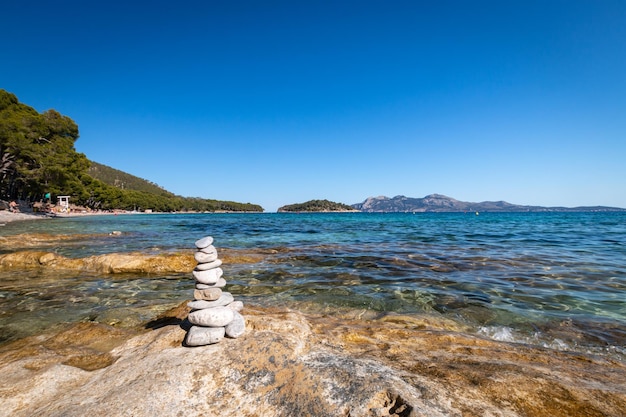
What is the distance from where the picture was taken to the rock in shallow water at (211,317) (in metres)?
4.79

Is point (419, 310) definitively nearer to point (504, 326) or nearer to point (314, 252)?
point (504, 326)

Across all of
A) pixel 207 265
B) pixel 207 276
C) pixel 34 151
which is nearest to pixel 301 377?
pixel 207 276

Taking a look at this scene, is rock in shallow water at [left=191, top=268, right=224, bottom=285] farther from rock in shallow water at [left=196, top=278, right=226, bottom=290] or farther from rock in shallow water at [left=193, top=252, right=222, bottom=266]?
rock in shallow water at [left=193, top=252, right=222, bottom=266]

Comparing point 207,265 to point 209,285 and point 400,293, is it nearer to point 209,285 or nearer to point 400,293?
point 209,285

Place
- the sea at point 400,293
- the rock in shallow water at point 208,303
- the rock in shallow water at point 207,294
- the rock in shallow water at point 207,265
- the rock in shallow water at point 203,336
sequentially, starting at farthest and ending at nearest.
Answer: the sea at point 400,293 → the rock in shallow water at point 207,265 → the rock in shallow water at point 207,294 → the rock in shallow water at point 208,303 → the rock in shallow water at point 203,336

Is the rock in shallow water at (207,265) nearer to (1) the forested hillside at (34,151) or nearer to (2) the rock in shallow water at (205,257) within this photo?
(2) the rock in shallow water at (205,257)

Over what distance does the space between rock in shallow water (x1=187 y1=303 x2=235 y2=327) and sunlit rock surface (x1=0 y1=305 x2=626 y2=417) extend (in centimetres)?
39

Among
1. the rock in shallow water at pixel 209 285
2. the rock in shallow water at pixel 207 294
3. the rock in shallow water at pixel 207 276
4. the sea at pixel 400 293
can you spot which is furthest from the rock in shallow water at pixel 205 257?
the sea at pixel 400 293

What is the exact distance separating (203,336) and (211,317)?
309 millimetres

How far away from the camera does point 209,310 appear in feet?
16.1

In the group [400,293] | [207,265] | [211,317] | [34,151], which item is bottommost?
[400,293]

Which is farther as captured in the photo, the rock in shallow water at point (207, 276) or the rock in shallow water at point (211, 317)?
the rock in shallow water at point (207, 276)

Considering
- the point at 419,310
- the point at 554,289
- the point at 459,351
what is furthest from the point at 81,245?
the point at 554,289

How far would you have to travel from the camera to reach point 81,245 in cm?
1930
